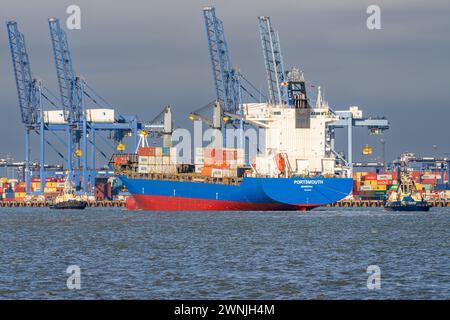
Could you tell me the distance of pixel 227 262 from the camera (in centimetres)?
4641

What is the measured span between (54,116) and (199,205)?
59.8 meters

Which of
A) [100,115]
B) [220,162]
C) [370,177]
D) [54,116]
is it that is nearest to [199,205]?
[220,162]

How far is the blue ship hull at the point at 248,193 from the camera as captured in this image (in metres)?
→ 105

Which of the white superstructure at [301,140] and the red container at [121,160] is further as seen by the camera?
the red container at [121,160]

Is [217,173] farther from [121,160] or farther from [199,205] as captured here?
[121,160]

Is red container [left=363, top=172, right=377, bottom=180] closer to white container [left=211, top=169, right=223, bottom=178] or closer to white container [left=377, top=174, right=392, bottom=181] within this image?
white container [left=377, top=174, right=392, bottom=181]

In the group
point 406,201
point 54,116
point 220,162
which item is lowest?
point 406,201

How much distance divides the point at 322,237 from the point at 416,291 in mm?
28693

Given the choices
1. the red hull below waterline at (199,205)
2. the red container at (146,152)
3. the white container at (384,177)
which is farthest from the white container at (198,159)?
the white container at (384,177)

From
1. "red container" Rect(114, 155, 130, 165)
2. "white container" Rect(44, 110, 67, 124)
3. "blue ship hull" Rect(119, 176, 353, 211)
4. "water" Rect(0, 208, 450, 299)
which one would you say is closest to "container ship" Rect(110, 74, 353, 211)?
"blue ship hull" Rect(119, 176, 353, 211)

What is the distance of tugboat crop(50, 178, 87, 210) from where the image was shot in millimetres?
150113

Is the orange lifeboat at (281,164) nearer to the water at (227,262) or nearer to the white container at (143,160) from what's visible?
the white container at (143,160)
